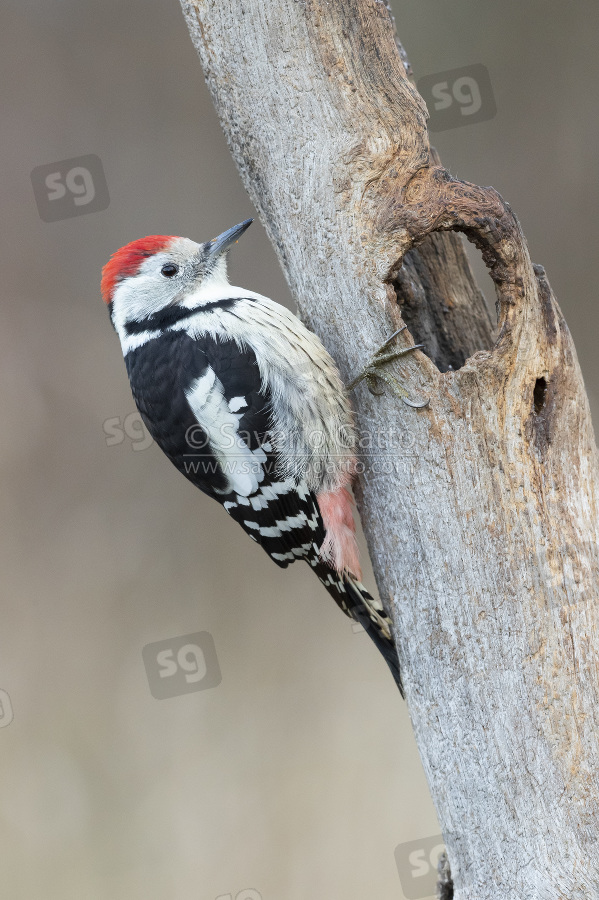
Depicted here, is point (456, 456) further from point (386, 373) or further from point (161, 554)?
point (161, 554)

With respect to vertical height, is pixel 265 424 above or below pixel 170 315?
below

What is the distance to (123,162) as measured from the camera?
341 centimetres

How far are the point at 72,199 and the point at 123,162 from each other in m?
0.30

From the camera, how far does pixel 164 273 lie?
225cm

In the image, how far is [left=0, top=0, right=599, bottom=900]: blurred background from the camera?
123 inches

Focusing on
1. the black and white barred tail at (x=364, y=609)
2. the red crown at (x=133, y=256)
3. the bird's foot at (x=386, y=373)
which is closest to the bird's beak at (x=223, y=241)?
the red crown at (x=133, y=256)

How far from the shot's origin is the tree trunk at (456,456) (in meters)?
1.69

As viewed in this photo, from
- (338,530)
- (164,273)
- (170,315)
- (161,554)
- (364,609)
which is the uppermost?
(164,273)

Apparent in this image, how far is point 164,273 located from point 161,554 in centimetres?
144

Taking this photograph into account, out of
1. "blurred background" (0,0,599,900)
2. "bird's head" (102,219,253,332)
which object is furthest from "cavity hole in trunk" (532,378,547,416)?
"blurred background" (0,0,599,900)

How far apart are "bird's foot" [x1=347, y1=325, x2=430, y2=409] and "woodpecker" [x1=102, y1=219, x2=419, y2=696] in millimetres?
20

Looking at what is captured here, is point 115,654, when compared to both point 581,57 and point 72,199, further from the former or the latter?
point 581,57

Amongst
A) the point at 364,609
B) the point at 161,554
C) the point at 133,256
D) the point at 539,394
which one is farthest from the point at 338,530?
the point at 161,554

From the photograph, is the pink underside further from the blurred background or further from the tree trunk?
the blurred background
